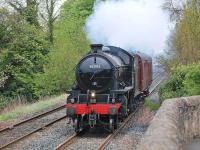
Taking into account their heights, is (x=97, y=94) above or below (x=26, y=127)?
above

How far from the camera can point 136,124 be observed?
17438mm

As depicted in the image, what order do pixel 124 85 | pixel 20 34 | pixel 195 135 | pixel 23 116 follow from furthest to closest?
pixel 20 34 < pixel 23 116 < pixel 124 85 < pixel 195 135

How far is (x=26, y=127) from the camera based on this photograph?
1733 centimetres

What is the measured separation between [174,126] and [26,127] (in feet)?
31.5

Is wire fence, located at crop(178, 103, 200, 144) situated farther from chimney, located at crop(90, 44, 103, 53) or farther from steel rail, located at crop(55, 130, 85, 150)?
chimney, located at crop(90, 44, 103, 53)

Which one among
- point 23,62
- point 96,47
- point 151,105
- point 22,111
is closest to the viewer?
point 96,47

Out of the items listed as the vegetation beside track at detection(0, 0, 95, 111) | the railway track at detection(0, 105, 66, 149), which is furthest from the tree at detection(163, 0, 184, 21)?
the railway track at detection(0, 105, 66, 149)

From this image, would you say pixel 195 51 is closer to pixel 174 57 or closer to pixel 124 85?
pixel 174 57

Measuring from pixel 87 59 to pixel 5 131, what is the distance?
3.74 m

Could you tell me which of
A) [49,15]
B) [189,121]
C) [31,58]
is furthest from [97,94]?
[49,15]

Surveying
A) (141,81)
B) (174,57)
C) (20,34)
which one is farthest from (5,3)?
(141,81)

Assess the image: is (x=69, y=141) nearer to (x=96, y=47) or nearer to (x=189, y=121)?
(x=189, y=121)

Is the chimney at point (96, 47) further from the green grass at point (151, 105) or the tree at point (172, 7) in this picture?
the tree at point (172, 7)

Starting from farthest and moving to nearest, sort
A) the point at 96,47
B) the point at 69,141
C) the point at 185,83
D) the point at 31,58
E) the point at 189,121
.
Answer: the point at 31,58
the point at 185,83
the point at 96,47
the point at 69,141
the point at 189,121
